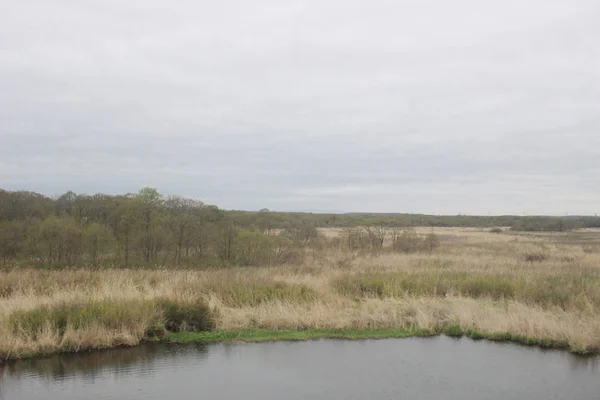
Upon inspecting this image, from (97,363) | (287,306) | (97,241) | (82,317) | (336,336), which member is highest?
(97,241)

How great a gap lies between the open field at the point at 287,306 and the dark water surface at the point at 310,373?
0.79m

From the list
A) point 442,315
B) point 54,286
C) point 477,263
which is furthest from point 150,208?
point 442,315

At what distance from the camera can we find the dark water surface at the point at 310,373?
866cm

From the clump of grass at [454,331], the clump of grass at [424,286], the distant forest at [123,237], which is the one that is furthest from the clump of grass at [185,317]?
the distant forest at [123,237]

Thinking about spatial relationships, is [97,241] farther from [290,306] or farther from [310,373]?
[310,373]

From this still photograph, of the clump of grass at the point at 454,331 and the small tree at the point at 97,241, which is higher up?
the small tree at the point at 97,241

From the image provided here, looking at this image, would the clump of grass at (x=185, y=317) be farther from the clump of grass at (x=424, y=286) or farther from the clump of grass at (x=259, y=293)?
the clump of grass at (x=424, y=286)

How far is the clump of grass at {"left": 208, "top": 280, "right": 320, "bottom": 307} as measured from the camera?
48.1 feet

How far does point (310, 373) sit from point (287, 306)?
4.20 m

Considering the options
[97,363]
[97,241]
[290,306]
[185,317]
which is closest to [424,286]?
[290,306]

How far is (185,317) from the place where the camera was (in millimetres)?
12766

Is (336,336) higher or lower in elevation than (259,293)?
lower

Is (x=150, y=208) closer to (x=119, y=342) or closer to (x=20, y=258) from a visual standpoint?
(x=20, y=258)

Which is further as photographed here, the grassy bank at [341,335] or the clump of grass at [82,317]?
the grassy bank at [341,335]
